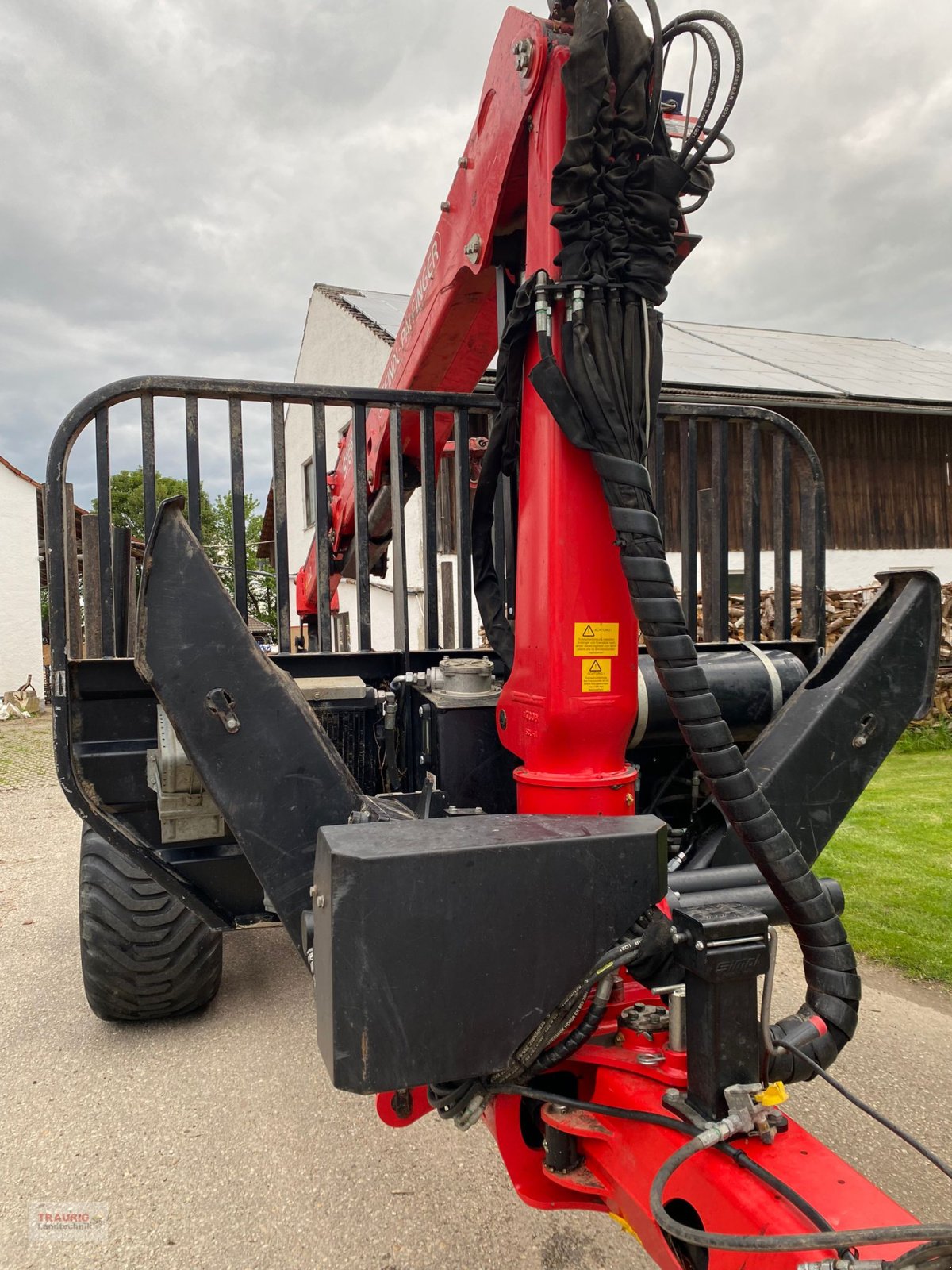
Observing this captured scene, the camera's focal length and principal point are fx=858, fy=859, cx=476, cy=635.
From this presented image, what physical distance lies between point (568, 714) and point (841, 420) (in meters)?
12.4

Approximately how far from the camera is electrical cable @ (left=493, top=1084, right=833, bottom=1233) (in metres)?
1.16

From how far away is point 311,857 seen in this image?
1805 millimetres

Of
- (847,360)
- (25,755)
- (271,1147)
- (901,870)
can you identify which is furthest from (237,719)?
(847,360)

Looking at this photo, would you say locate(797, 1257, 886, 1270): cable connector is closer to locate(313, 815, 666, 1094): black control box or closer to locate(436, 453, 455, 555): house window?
locate(313, 815, 666, 1094): black control box

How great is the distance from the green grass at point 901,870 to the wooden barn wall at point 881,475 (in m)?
5.54

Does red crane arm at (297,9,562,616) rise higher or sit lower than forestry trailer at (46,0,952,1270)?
higher

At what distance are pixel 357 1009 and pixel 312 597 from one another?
18.9 ft

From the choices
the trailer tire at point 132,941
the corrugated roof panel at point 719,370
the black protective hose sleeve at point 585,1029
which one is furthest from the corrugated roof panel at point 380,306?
the black protective hose sleeve at point 585,1029

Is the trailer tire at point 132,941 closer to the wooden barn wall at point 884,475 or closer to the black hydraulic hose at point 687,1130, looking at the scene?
the black hydraulic hose at point 687,1130

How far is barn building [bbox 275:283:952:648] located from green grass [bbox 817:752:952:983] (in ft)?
13.4

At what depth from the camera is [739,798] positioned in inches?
62.5

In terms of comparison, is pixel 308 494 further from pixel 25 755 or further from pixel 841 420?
pixel 841 420

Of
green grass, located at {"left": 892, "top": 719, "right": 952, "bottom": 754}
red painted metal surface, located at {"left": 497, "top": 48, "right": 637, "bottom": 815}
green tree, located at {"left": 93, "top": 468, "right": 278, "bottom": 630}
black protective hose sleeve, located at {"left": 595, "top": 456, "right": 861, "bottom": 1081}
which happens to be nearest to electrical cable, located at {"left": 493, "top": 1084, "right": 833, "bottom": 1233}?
black protective hose sleeve, located at {"left": 595, "top": 456, "right": 861, "bottom": 1081}

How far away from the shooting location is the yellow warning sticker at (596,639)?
5.86 feet
